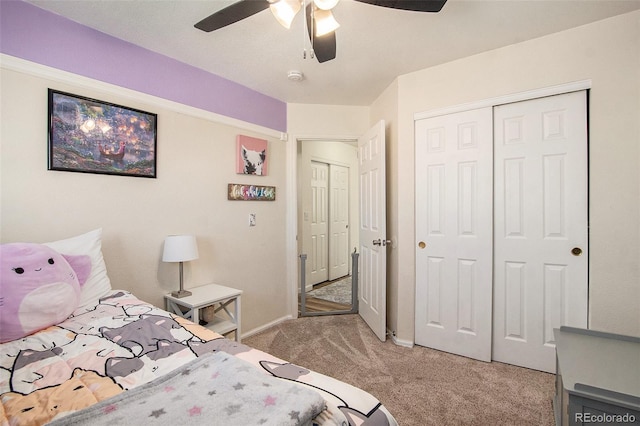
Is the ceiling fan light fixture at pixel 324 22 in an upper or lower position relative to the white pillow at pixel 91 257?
upper

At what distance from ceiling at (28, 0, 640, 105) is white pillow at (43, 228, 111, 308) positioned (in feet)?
4.33

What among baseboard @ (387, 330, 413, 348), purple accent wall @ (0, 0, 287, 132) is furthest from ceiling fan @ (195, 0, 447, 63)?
baseboard @ (387, 330, 413, 348)

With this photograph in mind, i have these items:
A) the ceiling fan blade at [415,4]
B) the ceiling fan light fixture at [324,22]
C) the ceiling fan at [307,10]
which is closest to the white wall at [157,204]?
the ceiling fan at [307,10]

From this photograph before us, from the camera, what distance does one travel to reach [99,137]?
1.94m

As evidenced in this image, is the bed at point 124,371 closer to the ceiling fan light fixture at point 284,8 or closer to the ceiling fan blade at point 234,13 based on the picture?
the ceiling fan blade at point 234,13

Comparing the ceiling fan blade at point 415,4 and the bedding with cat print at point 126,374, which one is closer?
the bedding with cat print at point 126,374

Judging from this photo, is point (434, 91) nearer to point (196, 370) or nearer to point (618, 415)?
point (618, 415)

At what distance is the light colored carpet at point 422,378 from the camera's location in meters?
1.76

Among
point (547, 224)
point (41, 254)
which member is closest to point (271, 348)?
point (41, 254)

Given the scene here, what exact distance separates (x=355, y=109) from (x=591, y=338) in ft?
9.19

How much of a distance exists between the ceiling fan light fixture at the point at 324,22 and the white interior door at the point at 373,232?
1.35 metres

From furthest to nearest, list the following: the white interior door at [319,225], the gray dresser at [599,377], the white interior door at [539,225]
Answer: the white interior door at [319,225] → the white interior door at [539,225] → the gray dresser at [599,377]

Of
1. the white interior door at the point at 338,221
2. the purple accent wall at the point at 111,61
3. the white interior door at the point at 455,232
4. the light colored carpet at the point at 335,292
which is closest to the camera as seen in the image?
the purple accent wall at the point at 111,61

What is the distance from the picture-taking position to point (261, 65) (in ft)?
8.13
